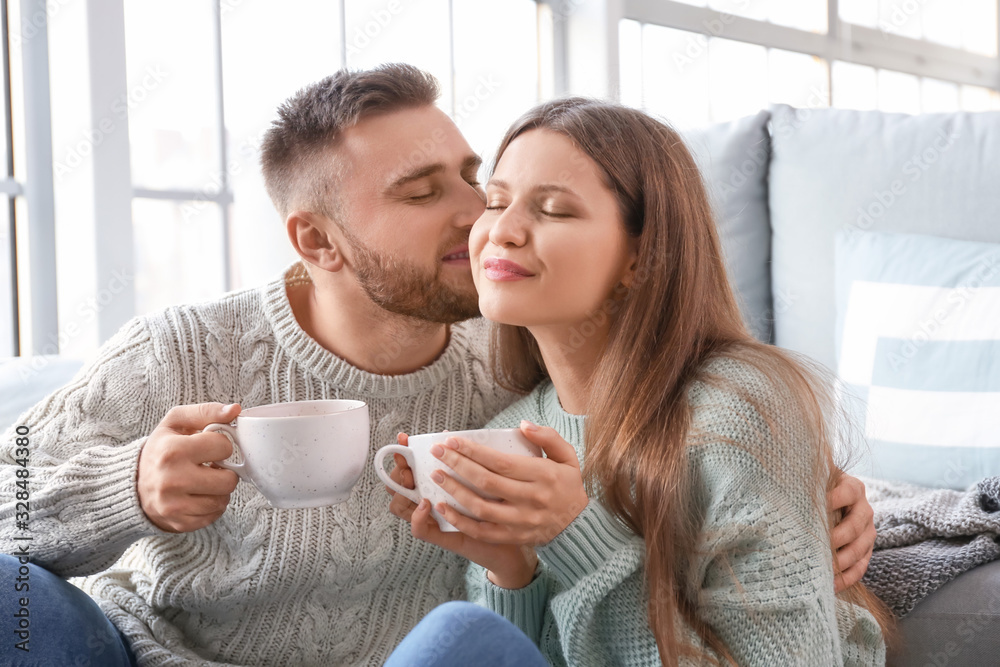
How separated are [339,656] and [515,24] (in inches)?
87.2

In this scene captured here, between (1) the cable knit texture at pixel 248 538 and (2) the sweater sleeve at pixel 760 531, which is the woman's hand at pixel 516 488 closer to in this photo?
(2) the sweater sleeve at pixel 760 531

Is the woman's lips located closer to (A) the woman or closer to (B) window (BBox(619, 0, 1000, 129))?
(A) the woman

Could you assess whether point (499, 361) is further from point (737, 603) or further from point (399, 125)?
point (737, 603)

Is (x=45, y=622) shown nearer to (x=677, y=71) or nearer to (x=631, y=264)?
(x=631, y=264)

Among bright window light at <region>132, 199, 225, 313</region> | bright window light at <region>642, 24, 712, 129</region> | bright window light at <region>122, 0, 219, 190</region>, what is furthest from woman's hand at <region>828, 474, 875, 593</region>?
bright window light at <region>642, 24, 712, 129</region>

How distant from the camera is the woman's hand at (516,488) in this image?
2.62ft

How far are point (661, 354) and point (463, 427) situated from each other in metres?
0.36

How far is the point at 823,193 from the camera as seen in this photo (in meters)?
1.75

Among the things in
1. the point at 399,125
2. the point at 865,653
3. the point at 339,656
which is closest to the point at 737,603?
the point at 865,653

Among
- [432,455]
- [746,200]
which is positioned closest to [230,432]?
[432,455]

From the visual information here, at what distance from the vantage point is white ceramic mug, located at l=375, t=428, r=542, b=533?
0.82m

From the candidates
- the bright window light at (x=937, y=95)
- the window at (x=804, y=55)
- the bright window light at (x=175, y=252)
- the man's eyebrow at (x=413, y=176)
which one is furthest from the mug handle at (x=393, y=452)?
the bright window light at (x=937, y=95)

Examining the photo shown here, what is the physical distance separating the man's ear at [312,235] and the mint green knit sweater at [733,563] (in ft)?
1.99

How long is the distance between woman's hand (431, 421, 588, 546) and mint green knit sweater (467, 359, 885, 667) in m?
0.04
